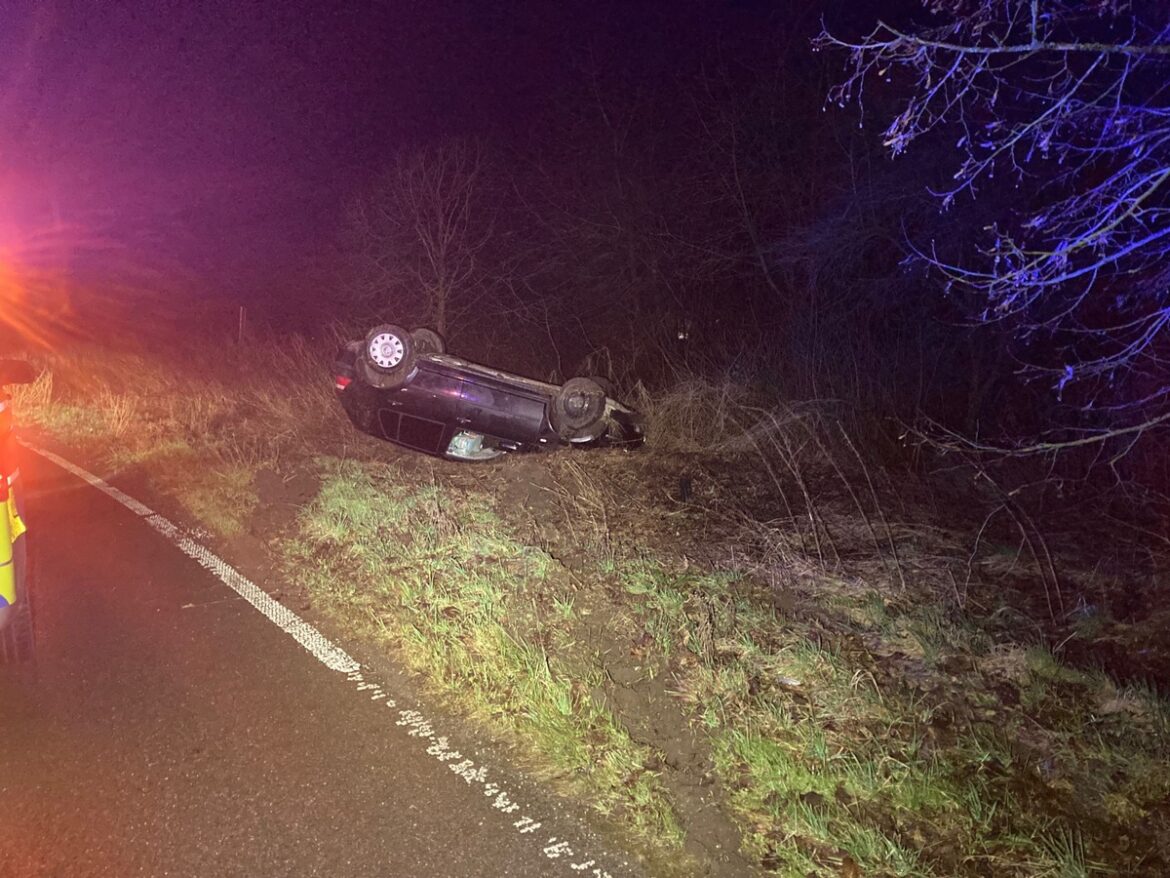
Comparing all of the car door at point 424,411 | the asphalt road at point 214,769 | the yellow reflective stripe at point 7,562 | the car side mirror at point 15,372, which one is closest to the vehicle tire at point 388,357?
the car door at point 424,411

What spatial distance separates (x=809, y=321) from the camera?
1128cm

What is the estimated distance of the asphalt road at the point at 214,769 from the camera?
2.92 metres

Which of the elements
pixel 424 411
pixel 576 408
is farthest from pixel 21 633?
pixel 576 408

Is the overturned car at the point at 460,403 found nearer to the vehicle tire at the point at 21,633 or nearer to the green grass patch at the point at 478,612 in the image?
the green grass patch at the point at 478,612

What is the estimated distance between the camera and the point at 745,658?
165 inches

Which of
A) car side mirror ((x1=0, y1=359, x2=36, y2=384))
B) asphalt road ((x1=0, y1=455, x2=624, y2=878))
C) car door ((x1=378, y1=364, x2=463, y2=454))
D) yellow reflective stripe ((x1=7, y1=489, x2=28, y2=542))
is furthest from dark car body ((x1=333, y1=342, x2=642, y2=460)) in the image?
yellow reflective stripe ((x1=7, y1=489, x2=28, y2=542))

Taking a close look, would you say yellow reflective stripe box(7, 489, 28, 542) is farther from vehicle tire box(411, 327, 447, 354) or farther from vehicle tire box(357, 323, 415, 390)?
vehicle tire box(411, 327, 447, 354)

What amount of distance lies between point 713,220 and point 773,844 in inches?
544

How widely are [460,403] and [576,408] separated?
1.16 metres

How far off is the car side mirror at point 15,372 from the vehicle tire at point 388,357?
405 cm

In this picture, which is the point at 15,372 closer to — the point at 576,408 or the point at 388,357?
the point at 388,357

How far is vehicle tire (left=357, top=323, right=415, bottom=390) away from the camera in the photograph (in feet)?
26.0

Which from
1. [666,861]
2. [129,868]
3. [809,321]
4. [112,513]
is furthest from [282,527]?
[809,321]

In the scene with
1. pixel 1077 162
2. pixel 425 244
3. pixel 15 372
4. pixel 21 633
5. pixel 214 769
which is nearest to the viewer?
pixel 214 769
